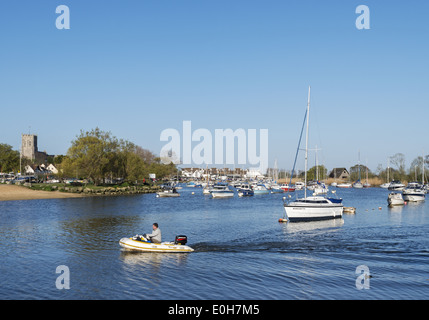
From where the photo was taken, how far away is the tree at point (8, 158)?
148250 millimetres

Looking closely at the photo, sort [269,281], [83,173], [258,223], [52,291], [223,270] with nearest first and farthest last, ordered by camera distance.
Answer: [52,291] < [269,281] < [223,270] < [258,223] < [83,173]

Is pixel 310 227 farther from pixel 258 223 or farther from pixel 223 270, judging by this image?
pixel 223 270

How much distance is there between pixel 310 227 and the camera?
45125 millimetres

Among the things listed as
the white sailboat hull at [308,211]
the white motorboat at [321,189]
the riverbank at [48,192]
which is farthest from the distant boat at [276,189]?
the white sailboat hull at [308,211]

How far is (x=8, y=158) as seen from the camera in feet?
491

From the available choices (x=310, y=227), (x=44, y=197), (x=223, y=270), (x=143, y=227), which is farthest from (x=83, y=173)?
(x=223, y=270)

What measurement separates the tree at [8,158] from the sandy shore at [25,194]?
5732 cm

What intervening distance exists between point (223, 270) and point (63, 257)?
40.2 feet

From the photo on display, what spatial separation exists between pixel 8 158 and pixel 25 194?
222 feet
